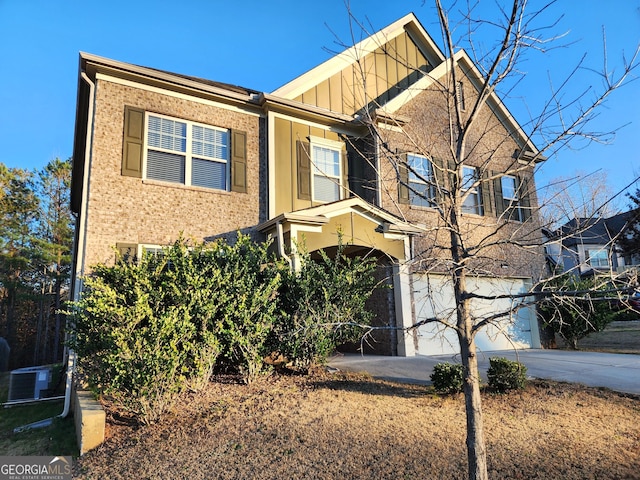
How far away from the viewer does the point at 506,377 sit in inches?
220

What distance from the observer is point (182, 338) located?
17.8 feet

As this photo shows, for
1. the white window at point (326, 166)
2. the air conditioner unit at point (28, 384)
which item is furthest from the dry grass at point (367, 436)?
the white window at point (326, 166)

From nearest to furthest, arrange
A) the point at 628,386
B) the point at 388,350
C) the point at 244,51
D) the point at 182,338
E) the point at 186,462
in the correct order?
the point at 186,462 → the point at 182,338 → the point at 628,386 → the point at 244,51 → the point at 388,350

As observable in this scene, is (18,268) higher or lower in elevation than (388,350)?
higher

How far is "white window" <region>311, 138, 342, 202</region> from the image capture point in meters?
10.3

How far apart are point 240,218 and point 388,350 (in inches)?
189

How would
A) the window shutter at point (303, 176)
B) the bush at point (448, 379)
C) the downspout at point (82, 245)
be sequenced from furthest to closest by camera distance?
the window shutter at point (303, 176), the downspout at point (82, 245), the bush at point (448, 379)

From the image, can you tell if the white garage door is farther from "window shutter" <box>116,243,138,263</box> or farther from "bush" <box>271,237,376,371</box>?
"window shutter" <box>116,243,138,263</box>

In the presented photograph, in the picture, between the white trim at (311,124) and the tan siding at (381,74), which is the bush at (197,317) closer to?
the white trim at (311,124)

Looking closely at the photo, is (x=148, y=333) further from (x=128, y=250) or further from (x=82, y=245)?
(x=82, y=245)

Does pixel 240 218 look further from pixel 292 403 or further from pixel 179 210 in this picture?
pixel 292 403

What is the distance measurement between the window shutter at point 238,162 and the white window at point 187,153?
6.4 inches

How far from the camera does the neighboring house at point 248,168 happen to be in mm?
7930

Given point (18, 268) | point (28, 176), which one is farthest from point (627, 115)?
point (28, 176)
